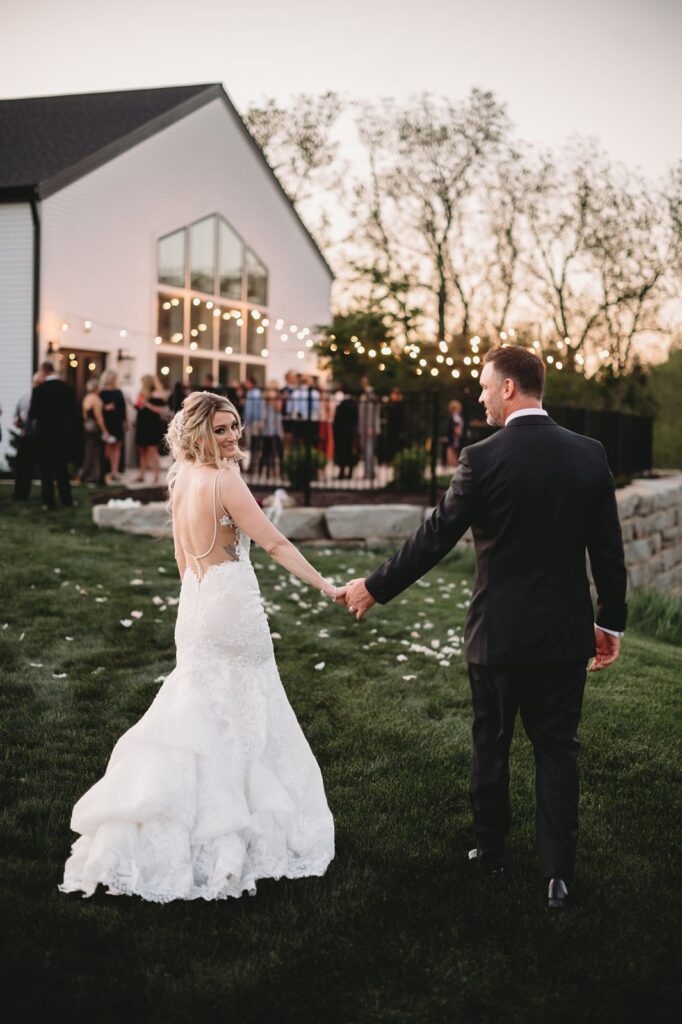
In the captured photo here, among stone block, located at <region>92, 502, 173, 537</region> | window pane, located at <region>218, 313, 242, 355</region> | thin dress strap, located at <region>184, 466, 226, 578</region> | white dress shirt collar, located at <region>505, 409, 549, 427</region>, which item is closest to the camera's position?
white dress shirt collar, located at <region>505, 409, 549, 427</region>

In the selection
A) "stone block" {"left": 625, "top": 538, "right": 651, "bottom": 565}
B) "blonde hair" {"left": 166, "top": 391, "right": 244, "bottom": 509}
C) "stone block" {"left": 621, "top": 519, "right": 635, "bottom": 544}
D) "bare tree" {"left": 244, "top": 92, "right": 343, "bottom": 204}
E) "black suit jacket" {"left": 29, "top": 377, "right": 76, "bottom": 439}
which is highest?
"bare tree" {"left": 244, "top": 92, "right": 343, "bottom": 204}

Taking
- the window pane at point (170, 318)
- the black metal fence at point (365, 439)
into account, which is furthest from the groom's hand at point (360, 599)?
the window pane at point (170, 318)

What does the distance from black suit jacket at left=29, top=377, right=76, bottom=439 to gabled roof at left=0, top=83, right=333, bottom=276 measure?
6.14 m

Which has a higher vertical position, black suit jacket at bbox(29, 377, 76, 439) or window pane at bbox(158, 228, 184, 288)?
→ window pane at bbox(158, 228, 184, 288)

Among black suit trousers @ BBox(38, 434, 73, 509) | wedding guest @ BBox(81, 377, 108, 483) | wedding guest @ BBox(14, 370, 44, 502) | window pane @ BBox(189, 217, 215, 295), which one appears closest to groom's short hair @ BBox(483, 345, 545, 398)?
black suit trousers @ BBox(38, 434, 73, 509)

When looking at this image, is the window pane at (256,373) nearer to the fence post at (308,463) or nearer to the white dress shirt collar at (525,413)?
the fence post at (308,463)

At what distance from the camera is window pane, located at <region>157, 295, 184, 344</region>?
2019cm

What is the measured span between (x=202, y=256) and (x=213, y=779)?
1936 centimetres

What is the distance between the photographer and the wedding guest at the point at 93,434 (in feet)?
48.7

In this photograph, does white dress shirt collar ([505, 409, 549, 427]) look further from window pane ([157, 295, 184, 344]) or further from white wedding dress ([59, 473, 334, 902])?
window pane ([157, 295, 184, 344])

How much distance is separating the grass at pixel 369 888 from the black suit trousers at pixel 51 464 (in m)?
5.81

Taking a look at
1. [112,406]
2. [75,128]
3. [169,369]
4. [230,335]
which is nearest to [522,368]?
[112,406]

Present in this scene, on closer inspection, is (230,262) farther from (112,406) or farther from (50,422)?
(50,422)

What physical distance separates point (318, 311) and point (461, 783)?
72.0 ft
